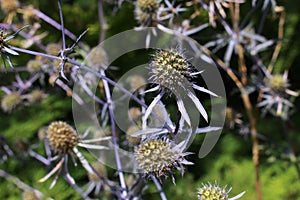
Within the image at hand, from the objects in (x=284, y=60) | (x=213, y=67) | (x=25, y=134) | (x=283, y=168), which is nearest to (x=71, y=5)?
(x=25, y=134)

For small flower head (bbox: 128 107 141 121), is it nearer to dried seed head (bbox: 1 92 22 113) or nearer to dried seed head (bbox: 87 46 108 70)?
dried seed head (bbox: 87 46 108 70)

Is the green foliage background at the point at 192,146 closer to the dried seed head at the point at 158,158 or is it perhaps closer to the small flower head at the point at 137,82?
the small flower head at the point at 137,82

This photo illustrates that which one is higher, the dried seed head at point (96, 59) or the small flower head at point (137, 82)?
the dried seed head at point (96, 59)

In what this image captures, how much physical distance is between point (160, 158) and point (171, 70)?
14 cm

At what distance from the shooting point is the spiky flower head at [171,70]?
0.65 meters

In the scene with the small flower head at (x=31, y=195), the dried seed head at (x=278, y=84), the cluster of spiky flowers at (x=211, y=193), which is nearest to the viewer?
the cluster of spiky flowers at (x=211, y=193)

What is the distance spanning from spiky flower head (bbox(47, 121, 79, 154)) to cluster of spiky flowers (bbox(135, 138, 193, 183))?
232 millimetres

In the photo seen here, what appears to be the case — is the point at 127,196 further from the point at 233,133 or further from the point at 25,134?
the point at 233,133

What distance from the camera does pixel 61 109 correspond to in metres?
1.44

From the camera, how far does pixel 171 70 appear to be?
660 millimetres

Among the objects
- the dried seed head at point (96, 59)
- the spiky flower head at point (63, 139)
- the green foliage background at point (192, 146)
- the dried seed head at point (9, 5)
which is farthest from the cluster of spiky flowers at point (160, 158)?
the dried seed head at point (9, 5)

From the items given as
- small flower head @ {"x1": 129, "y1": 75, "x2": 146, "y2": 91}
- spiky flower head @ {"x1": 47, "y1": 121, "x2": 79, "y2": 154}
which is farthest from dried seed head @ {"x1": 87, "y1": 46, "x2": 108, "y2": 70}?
spiky flower head @ {"x1": 47, "y1": 121, "x2": 79, "y2": 154}

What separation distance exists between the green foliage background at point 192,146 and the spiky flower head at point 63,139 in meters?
0.33

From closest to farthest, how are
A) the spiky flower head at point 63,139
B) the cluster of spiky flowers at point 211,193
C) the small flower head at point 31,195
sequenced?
the cluster of spiky flowers at point 211,193
the spiky flower head at point 63,139
the small flower head at point 31,195
